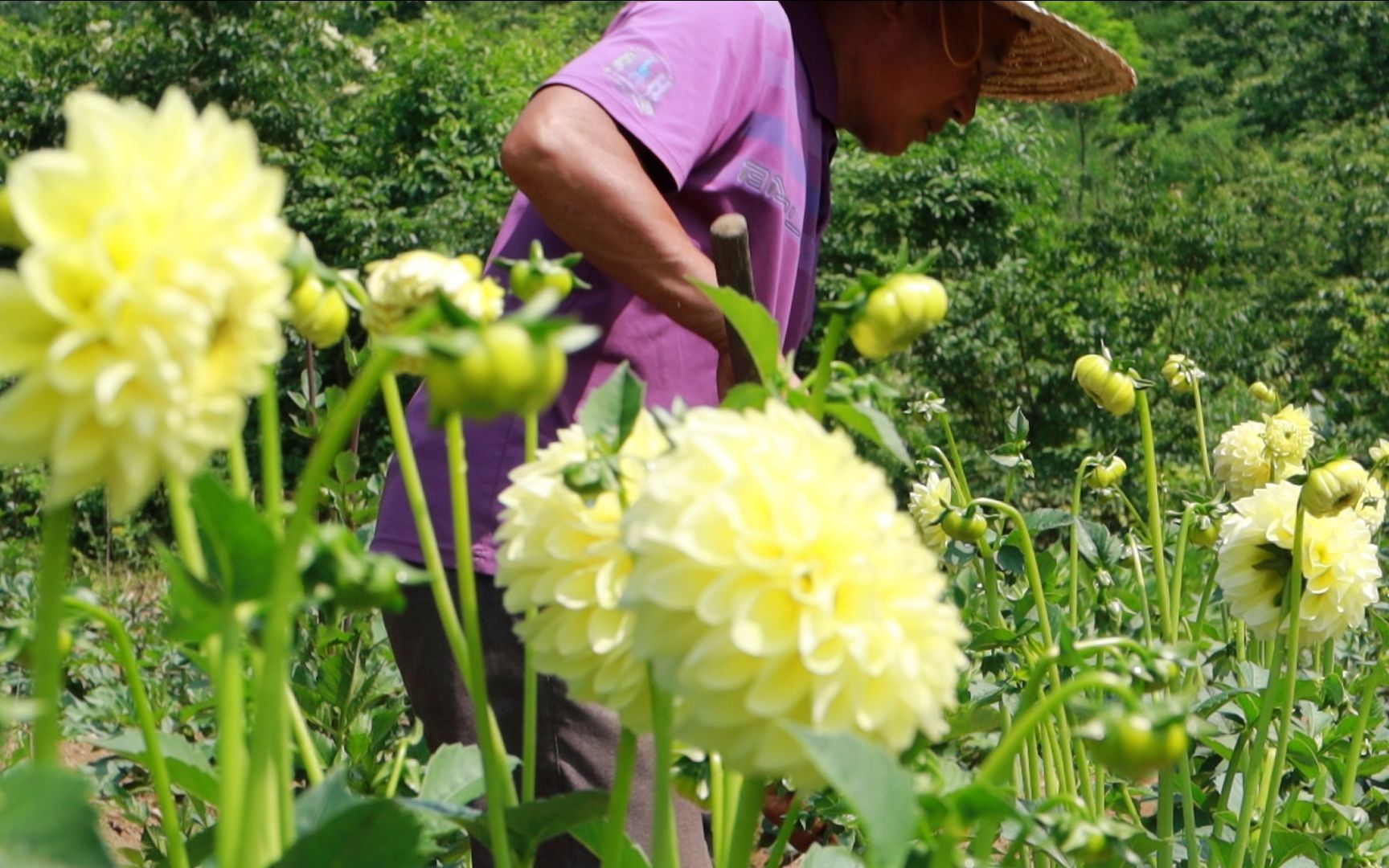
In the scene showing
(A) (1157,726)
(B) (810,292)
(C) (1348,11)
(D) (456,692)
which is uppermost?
(A) (1157,726)

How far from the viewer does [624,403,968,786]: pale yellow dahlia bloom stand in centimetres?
39

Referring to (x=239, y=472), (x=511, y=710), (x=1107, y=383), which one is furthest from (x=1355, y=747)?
(x=239, y=472)

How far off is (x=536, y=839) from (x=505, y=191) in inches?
285

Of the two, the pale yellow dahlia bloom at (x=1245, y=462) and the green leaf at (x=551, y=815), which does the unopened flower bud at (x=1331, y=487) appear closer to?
the green leaf at (x=551, y=815)

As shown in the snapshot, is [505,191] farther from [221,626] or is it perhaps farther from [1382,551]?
[221,626]

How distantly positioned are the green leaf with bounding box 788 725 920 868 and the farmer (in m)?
0.70

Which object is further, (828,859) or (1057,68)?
(1057,68)

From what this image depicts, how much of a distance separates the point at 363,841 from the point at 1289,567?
2.30ft

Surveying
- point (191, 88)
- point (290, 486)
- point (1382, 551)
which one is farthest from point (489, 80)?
point (1382, 551)

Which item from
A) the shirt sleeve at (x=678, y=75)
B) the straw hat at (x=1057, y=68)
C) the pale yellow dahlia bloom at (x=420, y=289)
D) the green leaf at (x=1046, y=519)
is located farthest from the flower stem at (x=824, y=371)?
the straw hat at (x=1057, y=68)

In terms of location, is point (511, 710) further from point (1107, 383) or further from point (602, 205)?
point (1107, 383)

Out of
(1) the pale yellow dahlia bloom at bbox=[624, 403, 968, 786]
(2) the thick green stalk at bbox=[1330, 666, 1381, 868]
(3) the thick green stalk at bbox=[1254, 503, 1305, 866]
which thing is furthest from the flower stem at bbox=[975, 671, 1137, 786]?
(2) the thick green stalk at bbox=[1330, 666, 1381, 868]

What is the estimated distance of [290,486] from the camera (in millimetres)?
4949

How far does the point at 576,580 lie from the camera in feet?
1.52
